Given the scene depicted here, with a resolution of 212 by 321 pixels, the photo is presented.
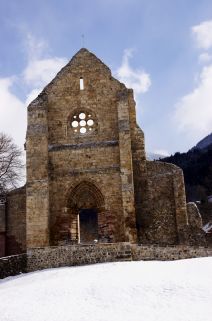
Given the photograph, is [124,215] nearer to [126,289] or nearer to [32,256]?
[32,256]

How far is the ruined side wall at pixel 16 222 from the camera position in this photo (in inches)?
→ 717

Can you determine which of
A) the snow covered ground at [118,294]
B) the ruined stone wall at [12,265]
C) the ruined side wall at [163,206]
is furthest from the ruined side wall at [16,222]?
the snow covered ground at [118,294]

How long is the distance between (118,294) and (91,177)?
9057mm

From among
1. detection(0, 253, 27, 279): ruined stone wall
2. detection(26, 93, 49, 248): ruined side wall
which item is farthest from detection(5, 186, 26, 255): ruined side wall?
detection(0, 253, 27, 279): ruined stone wall

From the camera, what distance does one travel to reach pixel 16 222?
18500 millimetres

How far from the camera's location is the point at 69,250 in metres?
13.3

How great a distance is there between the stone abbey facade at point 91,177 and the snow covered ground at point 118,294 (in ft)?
16.5

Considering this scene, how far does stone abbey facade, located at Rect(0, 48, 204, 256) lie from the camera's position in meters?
16.9

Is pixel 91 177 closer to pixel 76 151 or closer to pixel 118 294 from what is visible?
pixel 76 151

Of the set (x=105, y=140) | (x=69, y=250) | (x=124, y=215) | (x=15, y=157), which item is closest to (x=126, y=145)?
(x=105, y=140)

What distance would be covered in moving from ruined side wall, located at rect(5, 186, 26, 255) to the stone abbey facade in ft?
0.15

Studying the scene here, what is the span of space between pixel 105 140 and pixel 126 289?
385 inches

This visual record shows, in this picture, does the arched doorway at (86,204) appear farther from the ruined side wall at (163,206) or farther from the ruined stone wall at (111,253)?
the ruined stone wall at (111,253)

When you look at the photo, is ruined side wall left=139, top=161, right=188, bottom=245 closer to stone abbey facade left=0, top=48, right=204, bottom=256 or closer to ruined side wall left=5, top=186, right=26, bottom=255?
stone abbey facade left=0, top=48, right=204, bottom=256
